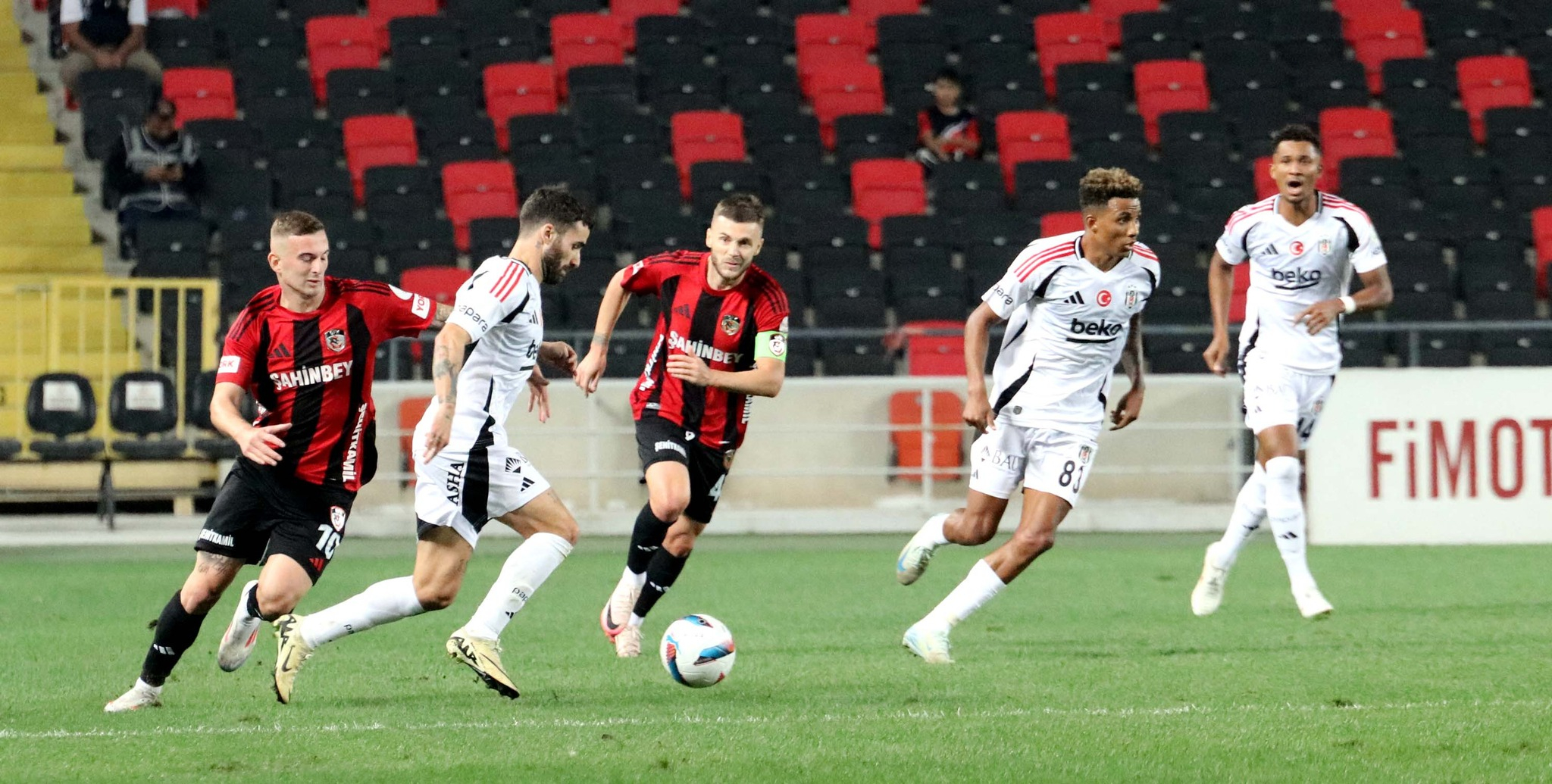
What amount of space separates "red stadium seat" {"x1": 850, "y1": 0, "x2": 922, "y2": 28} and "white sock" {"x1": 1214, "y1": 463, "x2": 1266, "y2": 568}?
42.5 feet

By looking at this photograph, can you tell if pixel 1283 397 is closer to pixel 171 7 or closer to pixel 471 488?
pixel 471 488

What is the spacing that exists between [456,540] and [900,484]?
8.56 m

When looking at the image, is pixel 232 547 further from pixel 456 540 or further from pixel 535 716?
pixel 535 716

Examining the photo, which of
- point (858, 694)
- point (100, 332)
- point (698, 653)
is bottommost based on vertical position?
point (858, 694)

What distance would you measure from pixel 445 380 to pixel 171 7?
15608 millimetres

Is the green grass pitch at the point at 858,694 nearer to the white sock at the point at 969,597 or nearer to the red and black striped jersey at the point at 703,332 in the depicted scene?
the white sock at the point at 969,597

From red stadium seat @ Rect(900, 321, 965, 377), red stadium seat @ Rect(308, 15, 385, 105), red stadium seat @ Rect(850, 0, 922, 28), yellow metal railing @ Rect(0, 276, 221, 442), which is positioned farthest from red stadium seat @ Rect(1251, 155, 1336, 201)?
yellow metal railing @ Rect(0, 276, 221, 442)

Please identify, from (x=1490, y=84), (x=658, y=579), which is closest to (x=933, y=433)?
(x=658, y=579)

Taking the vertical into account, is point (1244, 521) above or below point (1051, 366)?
below

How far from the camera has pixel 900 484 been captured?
1498cm

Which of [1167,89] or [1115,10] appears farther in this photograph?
[1115,10]

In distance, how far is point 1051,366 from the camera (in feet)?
25.6

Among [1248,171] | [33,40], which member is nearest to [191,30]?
[33,40]

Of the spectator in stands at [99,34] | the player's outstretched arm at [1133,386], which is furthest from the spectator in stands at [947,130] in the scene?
the player's outstretched arm at [1133,386]
